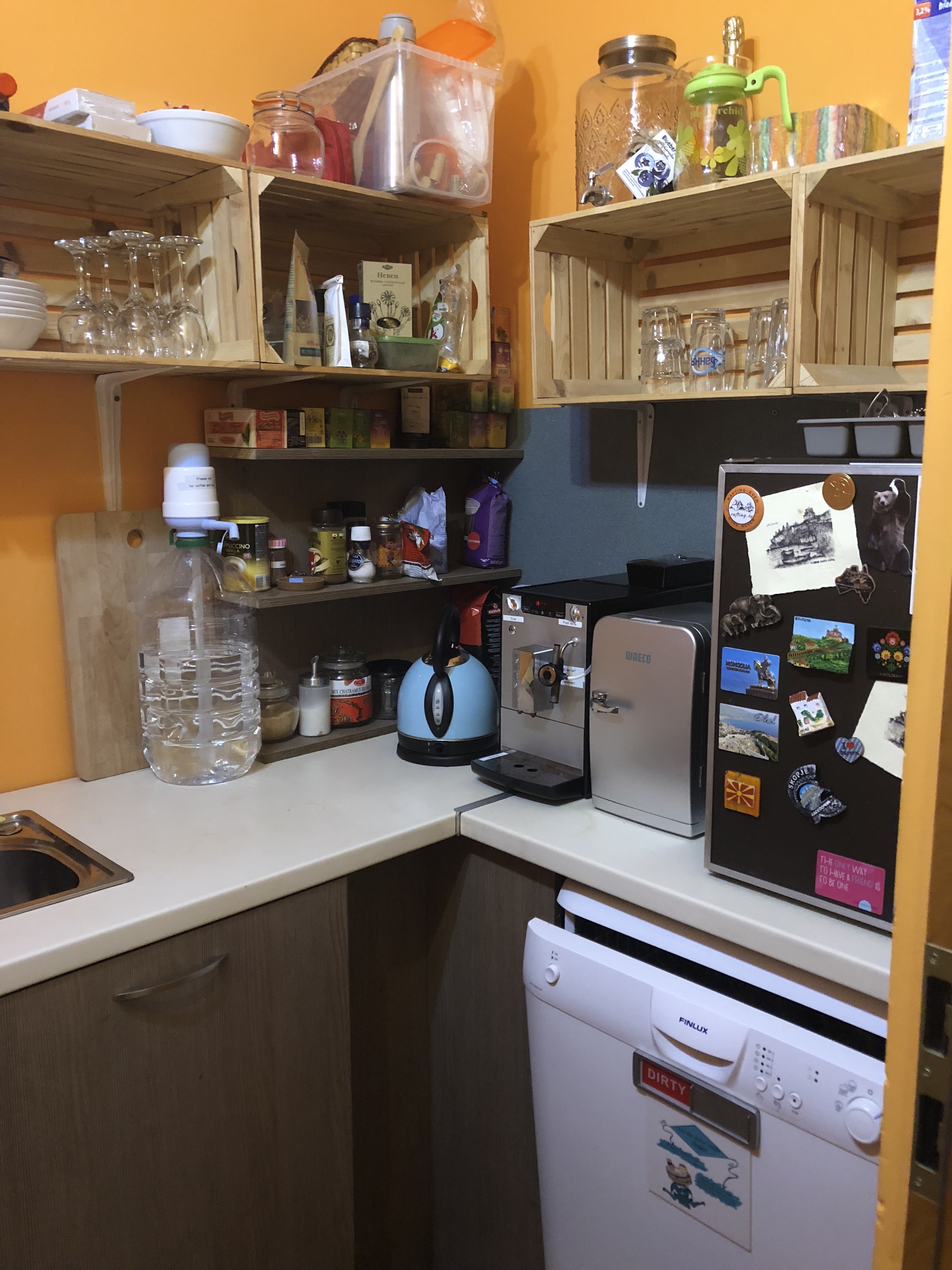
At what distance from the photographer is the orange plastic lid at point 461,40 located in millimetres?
1938

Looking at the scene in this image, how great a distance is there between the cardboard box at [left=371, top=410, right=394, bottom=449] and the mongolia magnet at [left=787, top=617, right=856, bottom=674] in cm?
105

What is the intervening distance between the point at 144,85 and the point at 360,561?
0.93 meters

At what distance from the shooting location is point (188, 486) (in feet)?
5.69

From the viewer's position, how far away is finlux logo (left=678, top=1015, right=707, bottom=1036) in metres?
1.24

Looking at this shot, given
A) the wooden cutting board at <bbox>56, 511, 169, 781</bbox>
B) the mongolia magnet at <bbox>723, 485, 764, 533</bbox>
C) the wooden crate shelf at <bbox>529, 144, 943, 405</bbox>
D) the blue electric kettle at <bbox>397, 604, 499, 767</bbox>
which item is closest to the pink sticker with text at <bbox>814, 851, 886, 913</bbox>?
the mongolia magnet at <bbox>723, 485, 764, 533</bbox>

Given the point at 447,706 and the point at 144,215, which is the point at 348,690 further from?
the point at 144,215

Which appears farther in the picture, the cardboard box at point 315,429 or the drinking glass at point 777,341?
the cardboard box at point 315,429

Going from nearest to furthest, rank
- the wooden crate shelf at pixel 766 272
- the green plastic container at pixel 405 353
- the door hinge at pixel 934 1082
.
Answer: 1. the door hinge at pixel 934 1082
2. the wooden crate shelf at pixel 766 272
3. the green plastic container at pixel 405 353

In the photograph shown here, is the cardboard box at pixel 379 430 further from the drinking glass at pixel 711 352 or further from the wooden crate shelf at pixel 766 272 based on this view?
the drinking glass at pixel 711 352

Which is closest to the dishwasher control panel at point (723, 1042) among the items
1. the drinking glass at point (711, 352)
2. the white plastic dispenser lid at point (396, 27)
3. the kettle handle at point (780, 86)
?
the drinking glass at point (711, 352)

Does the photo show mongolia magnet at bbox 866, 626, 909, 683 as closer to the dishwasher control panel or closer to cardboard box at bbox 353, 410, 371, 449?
the dishwasher control panel

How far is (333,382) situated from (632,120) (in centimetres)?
77

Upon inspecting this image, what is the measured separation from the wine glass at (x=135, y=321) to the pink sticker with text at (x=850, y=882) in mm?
1254

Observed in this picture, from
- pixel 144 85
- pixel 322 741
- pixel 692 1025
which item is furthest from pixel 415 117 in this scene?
pixel 692 1025
